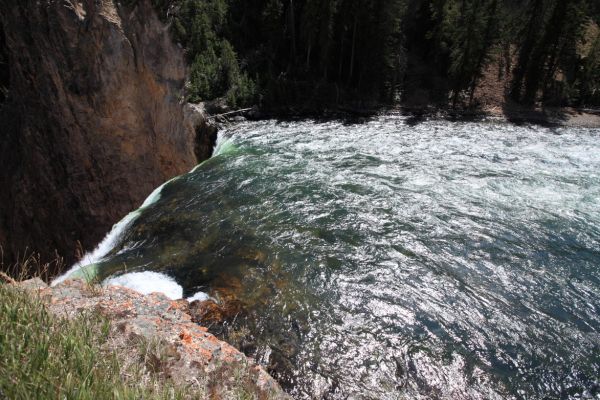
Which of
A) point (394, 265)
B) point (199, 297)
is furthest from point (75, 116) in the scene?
Answer: point (394, 265)

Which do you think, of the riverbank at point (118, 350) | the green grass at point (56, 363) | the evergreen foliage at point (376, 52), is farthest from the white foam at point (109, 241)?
the evergreen foliage at point (376, 52)

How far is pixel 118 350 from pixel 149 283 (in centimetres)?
437

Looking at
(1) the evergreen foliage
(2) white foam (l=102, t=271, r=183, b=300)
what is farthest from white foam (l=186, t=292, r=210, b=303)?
(1) the evergreen foliage

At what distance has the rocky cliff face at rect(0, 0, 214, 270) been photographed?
11.0 metres

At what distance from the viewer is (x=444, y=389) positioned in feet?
17.9

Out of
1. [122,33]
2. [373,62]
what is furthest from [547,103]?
[122,33]

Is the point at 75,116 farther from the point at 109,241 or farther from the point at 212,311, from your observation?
the point at 212,311

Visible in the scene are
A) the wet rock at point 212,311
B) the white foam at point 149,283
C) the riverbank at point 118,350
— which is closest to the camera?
the riverbank at point 118,350

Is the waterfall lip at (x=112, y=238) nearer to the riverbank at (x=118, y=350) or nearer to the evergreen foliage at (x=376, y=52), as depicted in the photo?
the riverbank at (x=118, y=350)

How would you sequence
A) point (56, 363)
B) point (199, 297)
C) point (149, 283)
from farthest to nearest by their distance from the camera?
point (149, 283), point (199, 297), point (56, 363)

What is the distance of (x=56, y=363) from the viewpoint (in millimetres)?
2615

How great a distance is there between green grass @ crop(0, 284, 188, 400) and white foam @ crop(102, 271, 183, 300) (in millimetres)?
4018

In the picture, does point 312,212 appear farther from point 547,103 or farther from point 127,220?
point 547,103

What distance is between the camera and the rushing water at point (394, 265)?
5.82m
